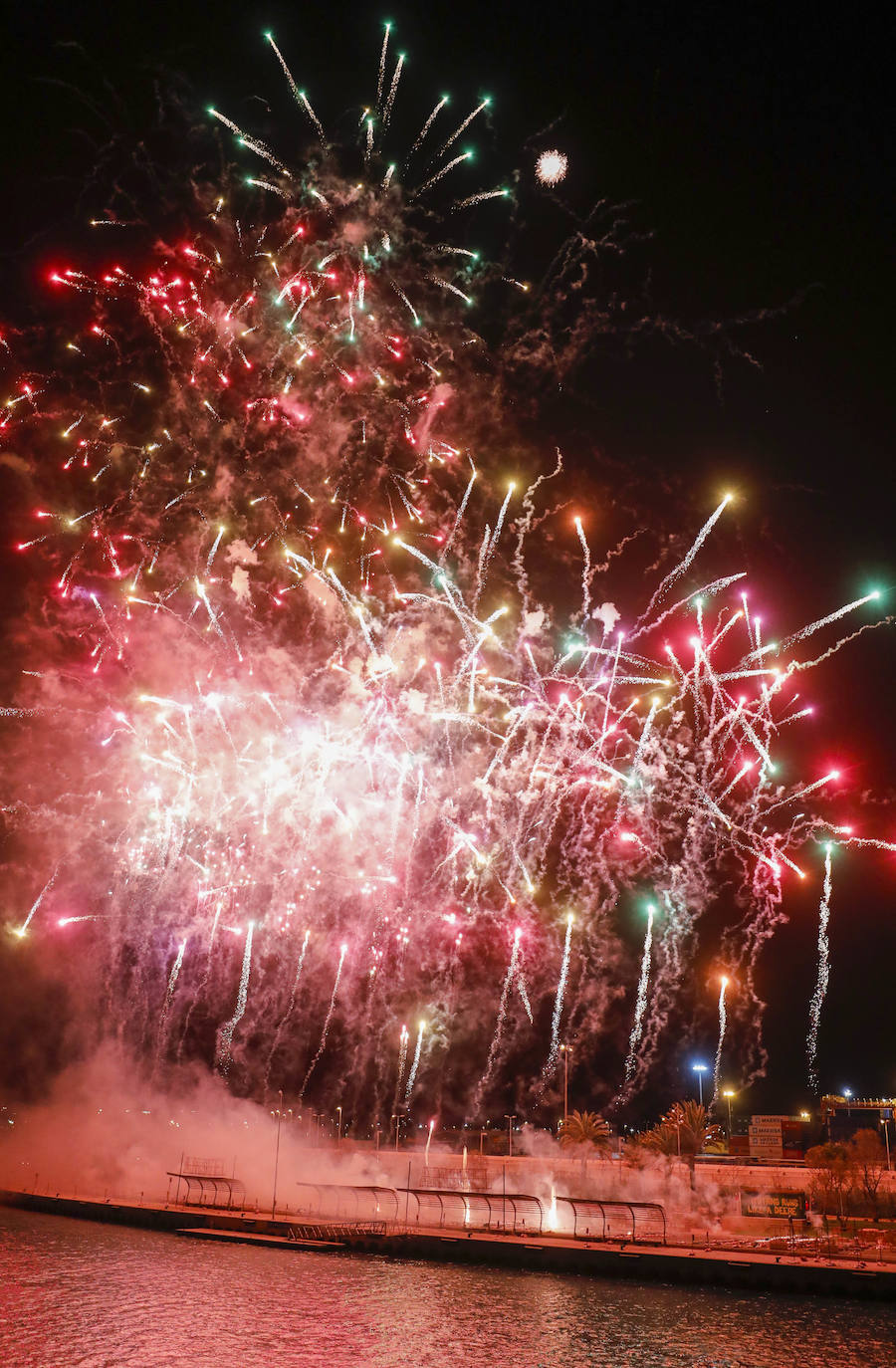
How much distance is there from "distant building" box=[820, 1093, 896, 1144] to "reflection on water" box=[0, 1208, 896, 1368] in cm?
5411

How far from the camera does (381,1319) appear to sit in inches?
1155

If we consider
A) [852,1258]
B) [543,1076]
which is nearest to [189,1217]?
[852,1258]

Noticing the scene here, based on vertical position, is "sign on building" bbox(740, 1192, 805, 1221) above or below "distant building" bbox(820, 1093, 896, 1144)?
below

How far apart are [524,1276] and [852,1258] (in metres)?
11.1

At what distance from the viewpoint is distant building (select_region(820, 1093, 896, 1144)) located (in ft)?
273

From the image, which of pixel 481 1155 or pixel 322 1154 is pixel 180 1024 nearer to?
pixel 322 1154

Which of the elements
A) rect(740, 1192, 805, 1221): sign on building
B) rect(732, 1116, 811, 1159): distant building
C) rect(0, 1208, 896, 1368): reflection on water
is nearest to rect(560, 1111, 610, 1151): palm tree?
rect(740, 1192, 805, 1221): sign on building

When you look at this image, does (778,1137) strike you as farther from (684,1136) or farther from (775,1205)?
(775,1205)

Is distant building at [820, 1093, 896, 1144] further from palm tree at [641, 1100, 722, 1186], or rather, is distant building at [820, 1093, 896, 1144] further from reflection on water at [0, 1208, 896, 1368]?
reflection on water at [0, 1208, 896, 1368]

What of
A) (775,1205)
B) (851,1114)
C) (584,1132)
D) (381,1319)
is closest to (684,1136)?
(584,1132)

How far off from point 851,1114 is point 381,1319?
76044 millimetres

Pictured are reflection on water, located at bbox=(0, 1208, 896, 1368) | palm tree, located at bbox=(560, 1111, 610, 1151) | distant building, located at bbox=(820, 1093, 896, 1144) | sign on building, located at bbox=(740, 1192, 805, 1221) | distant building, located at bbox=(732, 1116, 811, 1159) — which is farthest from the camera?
distant building, located at bbox=(820, 1093, 896, 1144)

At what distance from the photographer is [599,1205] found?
45.0 metres

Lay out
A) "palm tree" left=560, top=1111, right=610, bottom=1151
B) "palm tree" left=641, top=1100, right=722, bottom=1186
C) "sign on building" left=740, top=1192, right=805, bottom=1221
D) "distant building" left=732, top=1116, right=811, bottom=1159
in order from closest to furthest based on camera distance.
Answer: "sign on building" left=740, top=1192, right=805, bottom=1221 → "palm tree" left=641, top=1100, right=722, bottom=1186 → "palm tree" left=560, top=1111, right=610, bottom=1151 → "distant building" left=732, top=1116, right=811, bottom=1159
